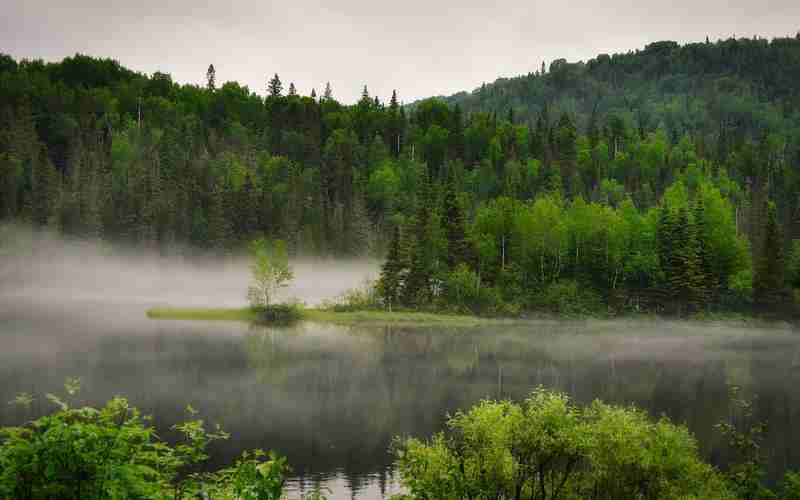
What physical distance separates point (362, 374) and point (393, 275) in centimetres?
3922

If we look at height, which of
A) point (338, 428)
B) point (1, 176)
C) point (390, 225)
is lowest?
point (338, 428)

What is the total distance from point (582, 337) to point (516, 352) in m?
16.1

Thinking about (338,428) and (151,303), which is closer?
Result: (338,428)

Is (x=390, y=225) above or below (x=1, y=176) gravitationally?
below

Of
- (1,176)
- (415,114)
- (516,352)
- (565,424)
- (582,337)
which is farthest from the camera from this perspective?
(415,114)

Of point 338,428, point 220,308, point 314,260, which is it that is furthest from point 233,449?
point 314,260

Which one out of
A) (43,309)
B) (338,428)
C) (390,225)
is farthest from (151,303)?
(338,428)

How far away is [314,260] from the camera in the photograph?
413 ft

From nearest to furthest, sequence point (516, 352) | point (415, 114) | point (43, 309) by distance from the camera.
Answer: point (516, 352) < point (43, 309) < point (415, 114)

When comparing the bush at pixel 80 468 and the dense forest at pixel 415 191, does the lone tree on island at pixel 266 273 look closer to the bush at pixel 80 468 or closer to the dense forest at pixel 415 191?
the dense forest at pixel 415 191

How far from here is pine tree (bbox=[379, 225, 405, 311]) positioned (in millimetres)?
93688

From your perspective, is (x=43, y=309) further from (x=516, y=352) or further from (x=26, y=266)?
(x=516, y=352)

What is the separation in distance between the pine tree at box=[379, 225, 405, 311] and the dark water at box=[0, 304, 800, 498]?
28.6 ft

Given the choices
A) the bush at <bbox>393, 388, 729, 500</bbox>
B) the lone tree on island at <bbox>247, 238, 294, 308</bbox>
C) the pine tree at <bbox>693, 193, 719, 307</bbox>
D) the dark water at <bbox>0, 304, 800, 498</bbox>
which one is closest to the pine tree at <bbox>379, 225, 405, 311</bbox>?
the dark water at <bbox>0, 304, 800, 498</bbox>
